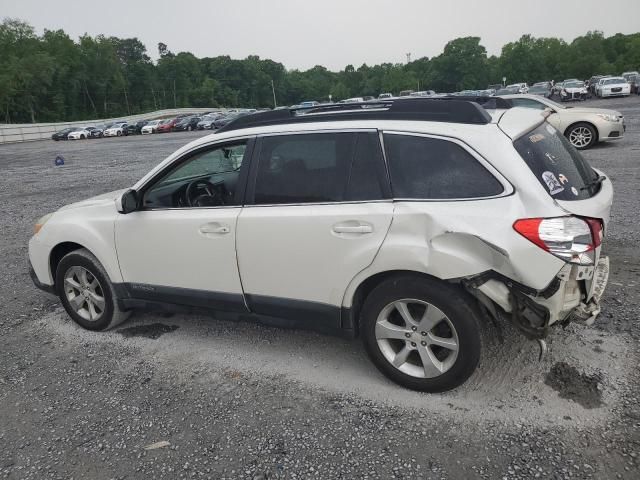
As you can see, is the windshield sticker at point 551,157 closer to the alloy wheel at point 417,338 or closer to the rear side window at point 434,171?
the rear side window at point 434,171

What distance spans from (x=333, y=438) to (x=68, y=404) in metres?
1.85

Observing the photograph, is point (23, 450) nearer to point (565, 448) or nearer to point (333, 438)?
point (333, 438)

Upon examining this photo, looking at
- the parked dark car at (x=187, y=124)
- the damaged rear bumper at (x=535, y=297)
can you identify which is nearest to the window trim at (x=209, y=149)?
the damaged rear bumper at (x=535, y=297)

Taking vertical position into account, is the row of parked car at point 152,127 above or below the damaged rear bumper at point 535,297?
above

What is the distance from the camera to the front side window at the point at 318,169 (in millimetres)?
3221

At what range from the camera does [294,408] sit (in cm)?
323

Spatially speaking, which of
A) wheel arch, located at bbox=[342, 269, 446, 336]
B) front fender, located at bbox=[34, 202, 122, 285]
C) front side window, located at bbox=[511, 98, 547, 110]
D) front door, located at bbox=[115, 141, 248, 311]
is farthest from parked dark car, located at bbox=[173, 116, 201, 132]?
wheel arch, located at bbox=[342, 269, 446, 336]

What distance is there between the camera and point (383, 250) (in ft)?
10.00

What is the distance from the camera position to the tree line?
303 ft

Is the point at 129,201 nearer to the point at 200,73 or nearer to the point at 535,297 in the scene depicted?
the point at 535,297

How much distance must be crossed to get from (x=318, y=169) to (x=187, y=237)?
1120mm

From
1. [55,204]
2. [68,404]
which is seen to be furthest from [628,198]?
[55,204]

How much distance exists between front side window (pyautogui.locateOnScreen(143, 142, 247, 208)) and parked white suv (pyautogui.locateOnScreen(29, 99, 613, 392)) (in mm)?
20

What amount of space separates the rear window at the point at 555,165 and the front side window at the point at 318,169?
2.90ft
